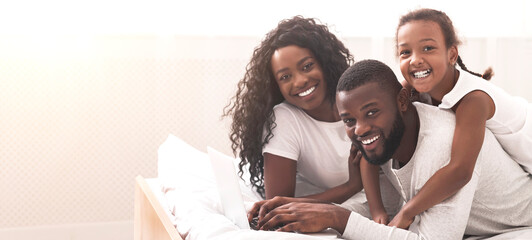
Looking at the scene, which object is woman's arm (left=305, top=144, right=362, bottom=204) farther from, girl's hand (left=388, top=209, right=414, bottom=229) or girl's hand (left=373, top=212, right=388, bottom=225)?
girl's hand (left=388, top=209, right=414, bottom=229)

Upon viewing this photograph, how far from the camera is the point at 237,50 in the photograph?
10.4 feet

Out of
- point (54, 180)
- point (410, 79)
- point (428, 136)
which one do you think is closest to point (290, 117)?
point (410, 79)

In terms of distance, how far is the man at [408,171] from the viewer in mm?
1330

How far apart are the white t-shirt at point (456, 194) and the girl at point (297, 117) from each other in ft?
0.81

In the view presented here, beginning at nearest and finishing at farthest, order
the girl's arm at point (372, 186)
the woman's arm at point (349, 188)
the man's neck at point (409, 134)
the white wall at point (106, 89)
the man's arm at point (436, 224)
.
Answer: the man's arm at point (436, 224) < the man's neck at point (409, 134) < the girl's arm at point (372, 186) < the woman's arm at point (349, 188) < the white wall at point (106, 89)

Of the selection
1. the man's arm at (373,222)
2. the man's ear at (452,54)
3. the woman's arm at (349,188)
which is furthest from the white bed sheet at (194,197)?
the man's ear at (452,54)

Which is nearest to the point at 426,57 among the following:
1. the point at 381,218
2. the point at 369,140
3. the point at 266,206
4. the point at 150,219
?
the point at 369,140

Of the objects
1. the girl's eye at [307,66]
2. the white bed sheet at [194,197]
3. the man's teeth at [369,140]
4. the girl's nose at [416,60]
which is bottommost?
the white bed sheet at [194,197]

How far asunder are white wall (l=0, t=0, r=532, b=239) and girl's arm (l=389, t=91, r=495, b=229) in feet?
6.22

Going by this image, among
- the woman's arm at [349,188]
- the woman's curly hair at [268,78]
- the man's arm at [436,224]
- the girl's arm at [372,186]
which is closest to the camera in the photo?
the man's arm at [436,224]

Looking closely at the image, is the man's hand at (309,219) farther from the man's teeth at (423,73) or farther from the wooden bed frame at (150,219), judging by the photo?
the man's teeth at (423,73)

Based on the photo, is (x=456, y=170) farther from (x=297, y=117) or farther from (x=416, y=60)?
(x=297, y=117)

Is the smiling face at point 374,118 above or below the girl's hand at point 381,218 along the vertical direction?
above

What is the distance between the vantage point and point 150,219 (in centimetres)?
194
